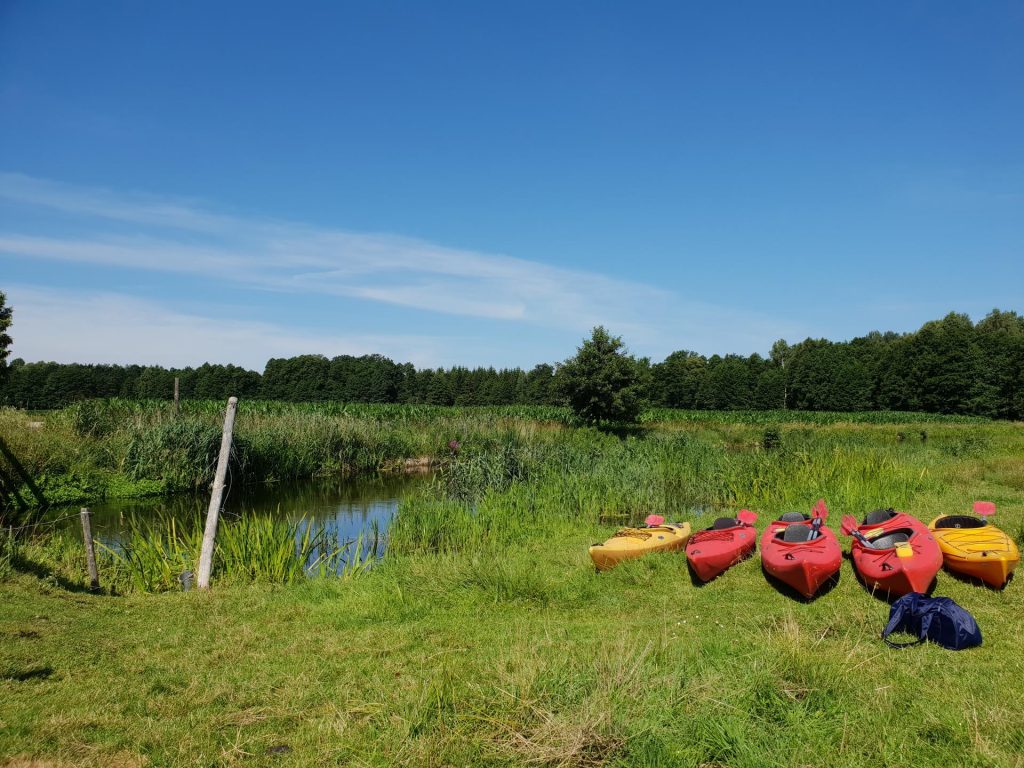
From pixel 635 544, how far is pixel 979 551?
13.1 ft

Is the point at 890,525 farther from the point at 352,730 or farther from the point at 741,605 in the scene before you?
the point at 352,730

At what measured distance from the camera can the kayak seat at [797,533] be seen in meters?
7.83

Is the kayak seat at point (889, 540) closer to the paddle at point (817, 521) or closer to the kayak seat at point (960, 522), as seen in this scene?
the paddle at point (817, 521)

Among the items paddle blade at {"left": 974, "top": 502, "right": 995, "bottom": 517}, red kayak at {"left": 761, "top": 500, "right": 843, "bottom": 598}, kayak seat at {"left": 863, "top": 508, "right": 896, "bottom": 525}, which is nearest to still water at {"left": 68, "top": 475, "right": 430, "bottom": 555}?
red kayak at {"left": 761, "top": 500, "right": 843, "bottom": 598}

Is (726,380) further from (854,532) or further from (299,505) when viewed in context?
(854,532)

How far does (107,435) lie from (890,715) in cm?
2266

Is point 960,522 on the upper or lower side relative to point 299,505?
upper

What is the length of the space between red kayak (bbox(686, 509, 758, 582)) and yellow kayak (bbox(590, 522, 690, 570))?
0.47 metres

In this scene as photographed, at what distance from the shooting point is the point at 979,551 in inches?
286

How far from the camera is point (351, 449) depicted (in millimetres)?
25141


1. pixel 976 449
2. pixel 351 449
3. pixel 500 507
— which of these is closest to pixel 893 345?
pixel 976 449

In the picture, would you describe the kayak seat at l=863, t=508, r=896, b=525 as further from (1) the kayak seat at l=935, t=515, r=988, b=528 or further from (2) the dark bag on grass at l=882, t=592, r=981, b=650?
(2) the dark bag on grass at l=882, t=592, r=981, b=650

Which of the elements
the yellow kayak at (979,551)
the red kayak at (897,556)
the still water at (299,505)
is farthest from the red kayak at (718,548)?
the still water at (299,505)

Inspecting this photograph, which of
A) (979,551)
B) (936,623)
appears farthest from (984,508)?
(936,623)
